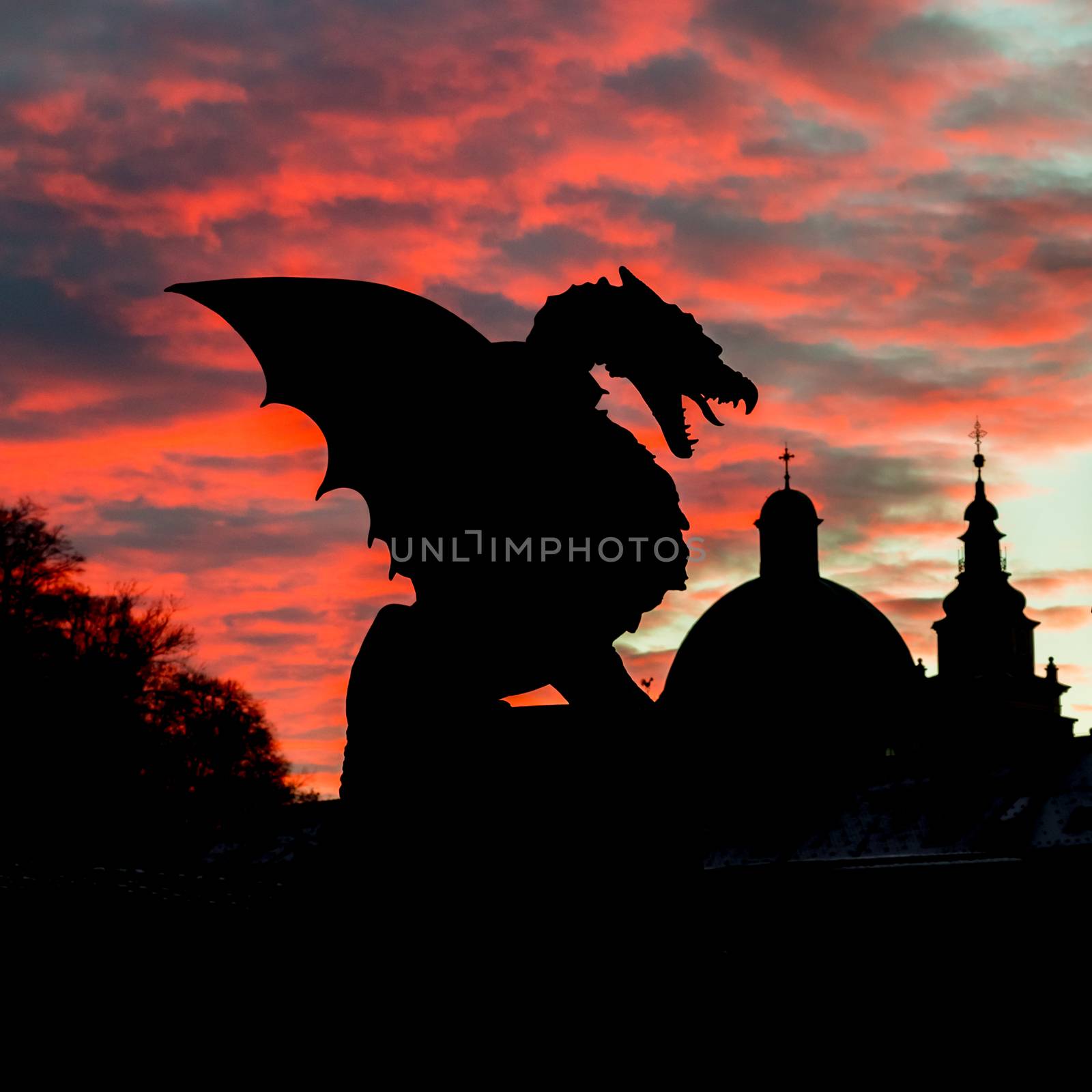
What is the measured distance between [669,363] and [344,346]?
138cm

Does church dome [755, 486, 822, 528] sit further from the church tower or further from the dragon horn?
the dragon horn

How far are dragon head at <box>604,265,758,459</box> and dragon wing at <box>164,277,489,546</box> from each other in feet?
2.02

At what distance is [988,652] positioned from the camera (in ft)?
246

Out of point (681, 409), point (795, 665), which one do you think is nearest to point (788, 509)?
point (795, 665)

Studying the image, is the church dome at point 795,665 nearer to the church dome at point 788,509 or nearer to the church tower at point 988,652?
the church dome at point 788,509

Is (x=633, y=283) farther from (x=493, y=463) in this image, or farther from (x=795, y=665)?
(x=795, y=665)

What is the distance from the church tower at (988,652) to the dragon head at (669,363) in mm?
67127

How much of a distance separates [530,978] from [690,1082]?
68 cm

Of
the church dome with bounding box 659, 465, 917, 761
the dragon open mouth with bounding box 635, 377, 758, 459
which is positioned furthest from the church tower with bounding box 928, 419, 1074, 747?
the dragon open mouth with bounding box 635, 377, 758, 459

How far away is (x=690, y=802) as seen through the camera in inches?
239

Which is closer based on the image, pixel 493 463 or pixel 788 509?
pixel 493 463

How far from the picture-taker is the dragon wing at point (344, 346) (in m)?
6.52

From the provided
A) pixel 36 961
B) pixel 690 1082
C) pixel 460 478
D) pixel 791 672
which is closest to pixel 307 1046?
pixel 690 1082

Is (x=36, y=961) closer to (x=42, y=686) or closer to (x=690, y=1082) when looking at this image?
(x=690, y=1082)
